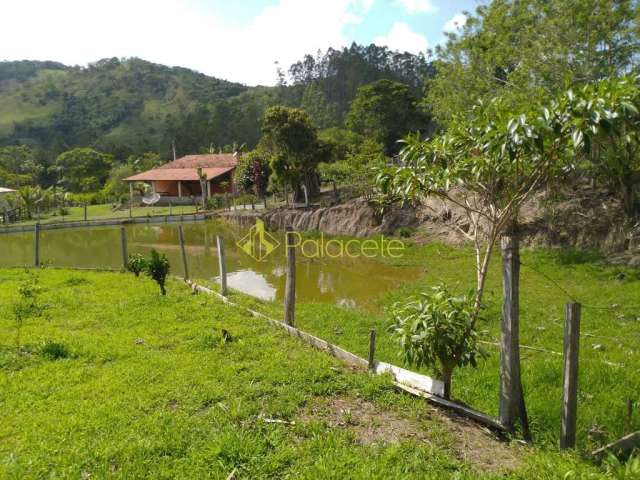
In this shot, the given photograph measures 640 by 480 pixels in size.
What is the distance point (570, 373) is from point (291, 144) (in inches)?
875

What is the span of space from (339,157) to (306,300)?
18.3m

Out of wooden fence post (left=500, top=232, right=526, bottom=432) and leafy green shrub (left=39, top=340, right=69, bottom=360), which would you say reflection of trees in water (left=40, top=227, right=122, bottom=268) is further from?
wooden fence post (left=500, top=232, right=526, bottom=432)

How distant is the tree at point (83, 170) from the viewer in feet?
145

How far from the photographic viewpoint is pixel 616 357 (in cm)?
568

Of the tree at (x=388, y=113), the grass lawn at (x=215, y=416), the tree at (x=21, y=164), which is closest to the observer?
the grass lawn at (x=215, y=416)

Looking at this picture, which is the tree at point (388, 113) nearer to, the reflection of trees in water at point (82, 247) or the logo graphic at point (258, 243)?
the logo graphic at point (258, 243)

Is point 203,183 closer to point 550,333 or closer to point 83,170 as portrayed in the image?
point 83,170

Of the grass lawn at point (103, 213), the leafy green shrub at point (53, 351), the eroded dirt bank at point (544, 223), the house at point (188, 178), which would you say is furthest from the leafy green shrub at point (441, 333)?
the house at point (188, 178)

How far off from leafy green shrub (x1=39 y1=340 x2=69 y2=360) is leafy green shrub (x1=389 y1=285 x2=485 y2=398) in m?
4.35

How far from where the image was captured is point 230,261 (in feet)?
53.3

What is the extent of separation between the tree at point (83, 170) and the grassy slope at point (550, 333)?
1581 inches

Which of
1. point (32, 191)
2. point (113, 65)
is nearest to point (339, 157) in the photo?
point (32, 191)

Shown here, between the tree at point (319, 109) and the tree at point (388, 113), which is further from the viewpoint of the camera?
the tree at point (319, 109)

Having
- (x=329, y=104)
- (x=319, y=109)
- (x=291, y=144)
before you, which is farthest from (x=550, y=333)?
(x=329, y=104)
